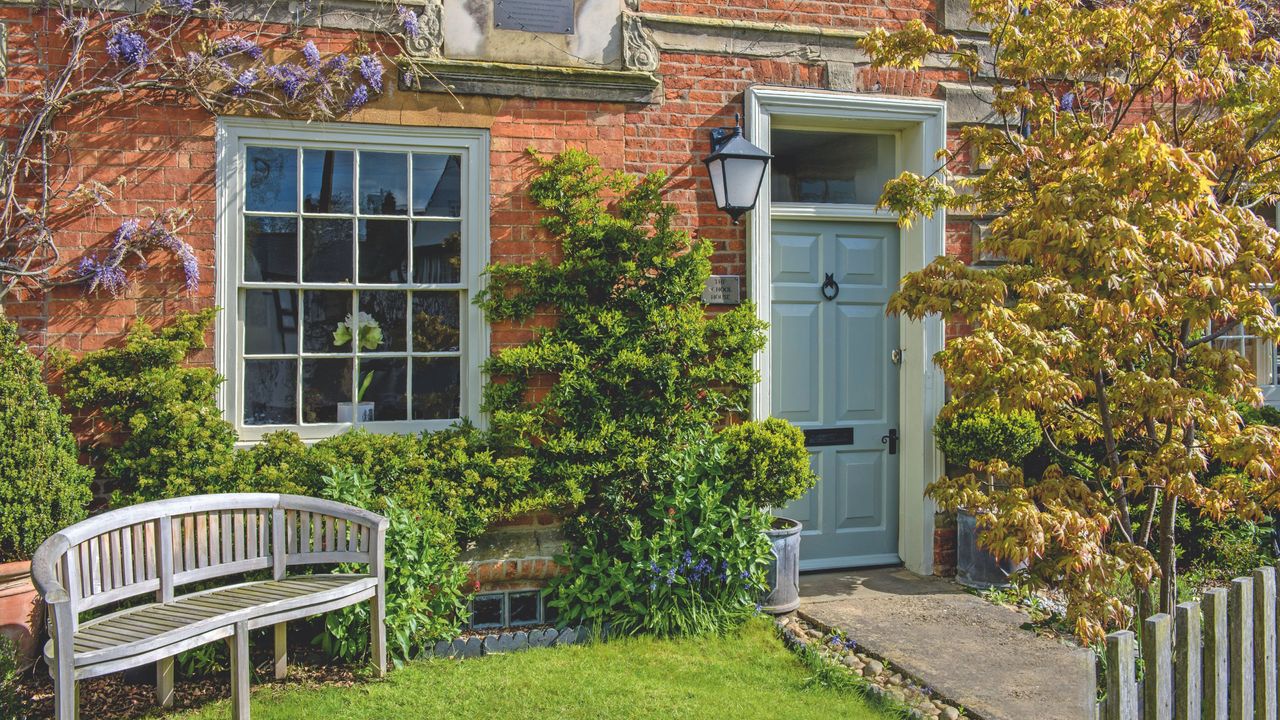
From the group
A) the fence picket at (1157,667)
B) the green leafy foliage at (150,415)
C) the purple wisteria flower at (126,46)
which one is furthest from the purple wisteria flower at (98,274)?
the fence picket at (1157,667)

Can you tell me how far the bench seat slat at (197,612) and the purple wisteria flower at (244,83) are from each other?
2.64 meters

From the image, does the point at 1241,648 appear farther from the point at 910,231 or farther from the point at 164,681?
the point at 164,681

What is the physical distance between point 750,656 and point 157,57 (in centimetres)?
451

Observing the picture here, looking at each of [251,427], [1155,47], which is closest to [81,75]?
[251,427]

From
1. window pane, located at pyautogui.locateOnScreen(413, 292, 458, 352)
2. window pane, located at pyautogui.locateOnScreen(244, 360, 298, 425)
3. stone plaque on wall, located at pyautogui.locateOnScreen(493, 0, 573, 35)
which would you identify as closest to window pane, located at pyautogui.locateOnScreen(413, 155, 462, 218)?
window pane, located at pyautogui.locateOnScreen(413, 292, 458, 352)

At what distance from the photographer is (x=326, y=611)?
4.57m

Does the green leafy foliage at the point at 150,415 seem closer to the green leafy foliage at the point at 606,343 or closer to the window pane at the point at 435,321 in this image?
the window pane at the point at 435,321

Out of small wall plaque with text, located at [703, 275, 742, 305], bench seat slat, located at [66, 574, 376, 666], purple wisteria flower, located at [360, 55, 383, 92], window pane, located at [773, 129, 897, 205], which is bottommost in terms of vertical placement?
bench seat slat, located at [66, 574, 376, 666]

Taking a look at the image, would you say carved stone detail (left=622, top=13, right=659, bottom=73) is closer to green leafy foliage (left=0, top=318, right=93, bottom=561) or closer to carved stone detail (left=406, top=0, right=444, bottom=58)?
carved stone detail (left=406, top=0, right=444, bottom=58)

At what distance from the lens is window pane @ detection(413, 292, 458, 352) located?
228 inches

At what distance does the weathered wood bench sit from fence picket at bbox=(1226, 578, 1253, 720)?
3494mm

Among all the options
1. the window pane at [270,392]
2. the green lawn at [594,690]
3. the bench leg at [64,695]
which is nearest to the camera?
the bench leg at [64,695]

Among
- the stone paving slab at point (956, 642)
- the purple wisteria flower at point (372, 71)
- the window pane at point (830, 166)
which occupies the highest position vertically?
the purple wisteria flower at point (372, 71)

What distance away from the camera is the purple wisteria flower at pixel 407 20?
564 centimetres
